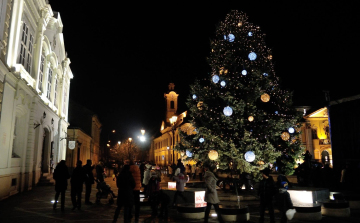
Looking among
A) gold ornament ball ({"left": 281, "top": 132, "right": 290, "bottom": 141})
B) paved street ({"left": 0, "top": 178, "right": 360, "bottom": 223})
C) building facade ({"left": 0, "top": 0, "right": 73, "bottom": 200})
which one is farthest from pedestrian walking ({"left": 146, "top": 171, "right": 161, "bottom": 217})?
gold ornament ball ({"left": 281, "top": 132, "right": 290, "bottom": 141})

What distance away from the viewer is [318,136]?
4141cm

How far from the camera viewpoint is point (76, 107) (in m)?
43.7

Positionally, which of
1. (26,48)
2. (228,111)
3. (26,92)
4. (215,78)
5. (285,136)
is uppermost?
(26,48)

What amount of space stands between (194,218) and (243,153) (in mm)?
6669

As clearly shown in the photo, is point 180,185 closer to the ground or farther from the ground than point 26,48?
closer to the ground

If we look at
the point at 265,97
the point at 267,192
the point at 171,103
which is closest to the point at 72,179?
the point at 267,192

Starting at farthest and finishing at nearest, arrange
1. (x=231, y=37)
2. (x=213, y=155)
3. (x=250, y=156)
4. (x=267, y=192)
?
(x=231, y=37) → (x=213, y=155) → (x=250, y=156) → (x=267, y=192)

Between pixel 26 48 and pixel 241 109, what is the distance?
41.5 ft

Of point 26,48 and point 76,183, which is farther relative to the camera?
point 26,48

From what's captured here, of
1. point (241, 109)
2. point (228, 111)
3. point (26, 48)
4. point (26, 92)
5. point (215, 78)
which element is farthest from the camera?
point (26, 48)

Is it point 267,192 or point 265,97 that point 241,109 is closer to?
point 265,97

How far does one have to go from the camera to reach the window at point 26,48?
50.2ft

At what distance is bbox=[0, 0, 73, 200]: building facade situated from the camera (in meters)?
12.5

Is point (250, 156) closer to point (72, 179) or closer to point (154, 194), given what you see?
point (154, 194)
